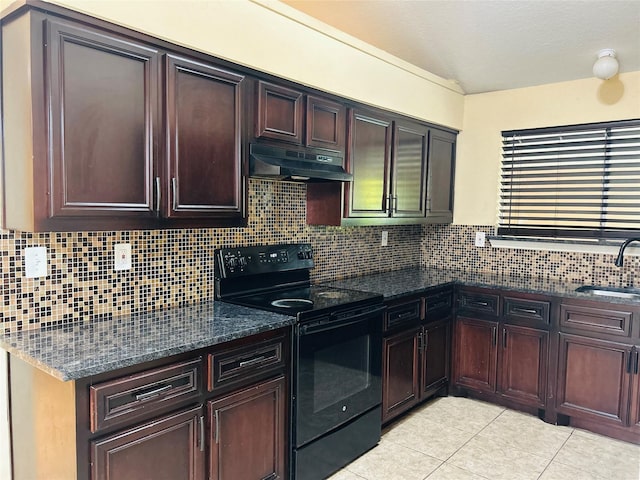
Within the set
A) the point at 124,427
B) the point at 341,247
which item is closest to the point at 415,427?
the point at 341,247

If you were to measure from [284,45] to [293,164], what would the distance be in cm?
64

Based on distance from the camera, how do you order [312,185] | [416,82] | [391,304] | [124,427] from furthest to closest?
1. [416,82]
2. [312,185]
3. [391,304]
4. [124,427]

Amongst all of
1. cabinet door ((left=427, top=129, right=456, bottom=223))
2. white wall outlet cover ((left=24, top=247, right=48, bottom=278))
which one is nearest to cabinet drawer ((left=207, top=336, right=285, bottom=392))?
white wall outlet cover ((left=24, top=247, right=48, bottom=278))

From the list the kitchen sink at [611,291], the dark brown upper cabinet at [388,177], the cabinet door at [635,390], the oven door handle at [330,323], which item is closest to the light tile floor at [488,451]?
the cabinet door at [635,390]

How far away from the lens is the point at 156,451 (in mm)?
1749

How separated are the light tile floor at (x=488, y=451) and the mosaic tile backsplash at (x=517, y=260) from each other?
3.61 feet

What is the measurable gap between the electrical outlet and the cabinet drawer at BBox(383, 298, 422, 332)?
5.10 ft

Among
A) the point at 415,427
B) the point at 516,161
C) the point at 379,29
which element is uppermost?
the point at 379,29

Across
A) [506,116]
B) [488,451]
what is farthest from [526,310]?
[506,116]

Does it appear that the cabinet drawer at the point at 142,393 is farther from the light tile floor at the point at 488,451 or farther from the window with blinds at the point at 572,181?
the window with blinds at the point at 572,181

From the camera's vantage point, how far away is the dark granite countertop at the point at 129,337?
1583 mm

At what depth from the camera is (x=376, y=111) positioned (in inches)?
126

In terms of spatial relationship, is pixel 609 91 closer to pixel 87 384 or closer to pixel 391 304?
pixel 391 304

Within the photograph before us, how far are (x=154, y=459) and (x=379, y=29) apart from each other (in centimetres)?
275
